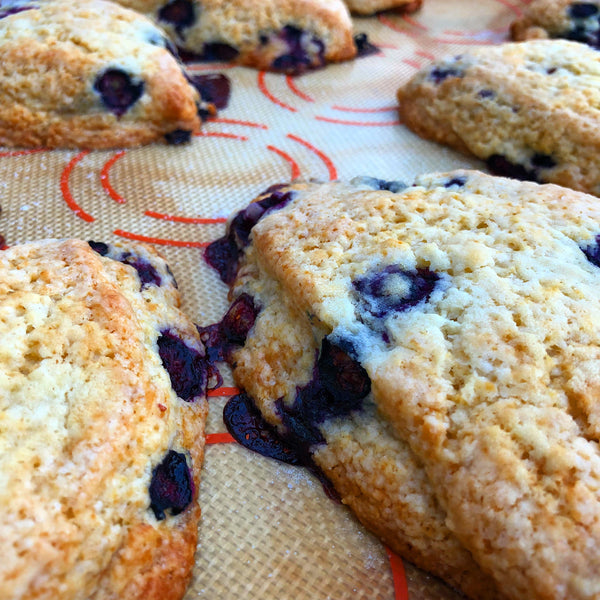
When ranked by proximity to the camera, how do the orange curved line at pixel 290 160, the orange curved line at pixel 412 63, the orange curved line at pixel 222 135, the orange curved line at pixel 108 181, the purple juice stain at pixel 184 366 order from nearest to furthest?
1. the purple juice stain at pixel 184 366
2. the orange curved line at pixel 108 181
3. the orange curved line at pixel 290 160
4. the orange curved line at pixel 222 135
5. the orange curved line at pixel 412 63

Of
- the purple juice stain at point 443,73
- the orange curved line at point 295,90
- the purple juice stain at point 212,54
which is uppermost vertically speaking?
→ the purple juice stain at point 443,73

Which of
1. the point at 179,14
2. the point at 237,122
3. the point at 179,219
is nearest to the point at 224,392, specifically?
the point at 179,219

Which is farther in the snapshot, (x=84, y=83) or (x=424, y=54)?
(x=424, y=54)

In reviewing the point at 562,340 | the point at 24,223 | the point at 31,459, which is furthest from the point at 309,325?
the point at 24,223

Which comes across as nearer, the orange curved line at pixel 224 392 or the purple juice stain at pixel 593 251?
the purple juice stain at pixel 593 251

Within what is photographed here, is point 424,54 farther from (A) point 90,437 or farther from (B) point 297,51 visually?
(A) point 90,437

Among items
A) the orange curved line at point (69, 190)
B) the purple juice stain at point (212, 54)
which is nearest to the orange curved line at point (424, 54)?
the purple juice stain at point (212, 54)

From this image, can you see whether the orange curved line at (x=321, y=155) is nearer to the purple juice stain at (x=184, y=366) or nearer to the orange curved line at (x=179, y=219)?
the orange curved line at (x=179, y=219)
